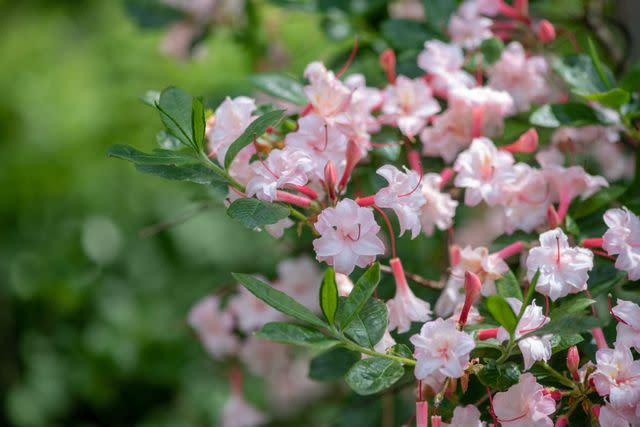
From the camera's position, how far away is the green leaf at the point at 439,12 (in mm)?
868

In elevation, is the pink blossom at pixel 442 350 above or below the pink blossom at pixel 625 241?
below

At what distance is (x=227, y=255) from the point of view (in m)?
1.85

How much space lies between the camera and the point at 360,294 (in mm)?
549

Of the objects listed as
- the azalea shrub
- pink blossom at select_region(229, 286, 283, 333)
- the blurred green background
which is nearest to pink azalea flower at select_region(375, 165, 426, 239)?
the azalea shrub

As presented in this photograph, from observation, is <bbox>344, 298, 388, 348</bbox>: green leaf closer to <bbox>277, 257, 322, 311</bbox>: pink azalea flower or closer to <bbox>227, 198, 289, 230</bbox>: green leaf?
<bbox>227, 198, 289, 230</bbox>: green leaf

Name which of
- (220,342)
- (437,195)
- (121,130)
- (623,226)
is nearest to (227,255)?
(121,130)

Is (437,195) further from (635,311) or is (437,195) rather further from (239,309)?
(239,309)

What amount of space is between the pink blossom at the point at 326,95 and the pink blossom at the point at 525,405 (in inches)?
11.1

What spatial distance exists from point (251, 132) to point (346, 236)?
0.12 metres

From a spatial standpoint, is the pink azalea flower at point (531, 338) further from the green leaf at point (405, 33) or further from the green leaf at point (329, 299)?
the green leaf at point (405, 33)

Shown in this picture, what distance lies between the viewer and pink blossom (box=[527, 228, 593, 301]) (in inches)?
22.8

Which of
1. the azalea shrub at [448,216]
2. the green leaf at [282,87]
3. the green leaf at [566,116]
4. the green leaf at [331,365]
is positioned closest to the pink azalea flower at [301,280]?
the azalea shrub at [448,216]

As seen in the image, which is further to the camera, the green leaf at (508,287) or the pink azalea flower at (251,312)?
the pink azalea flower at (251,312)

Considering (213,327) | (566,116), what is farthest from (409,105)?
(213,327)
